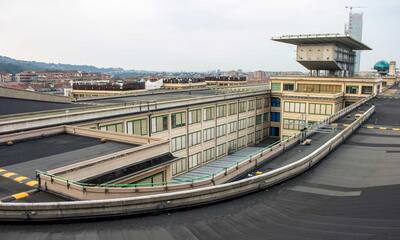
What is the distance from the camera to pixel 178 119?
54375 millimetres

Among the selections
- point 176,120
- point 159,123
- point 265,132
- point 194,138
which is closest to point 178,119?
point 176,120

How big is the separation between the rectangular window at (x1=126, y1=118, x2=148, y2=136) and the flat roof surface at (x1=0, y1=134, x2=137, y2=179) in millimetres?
14754

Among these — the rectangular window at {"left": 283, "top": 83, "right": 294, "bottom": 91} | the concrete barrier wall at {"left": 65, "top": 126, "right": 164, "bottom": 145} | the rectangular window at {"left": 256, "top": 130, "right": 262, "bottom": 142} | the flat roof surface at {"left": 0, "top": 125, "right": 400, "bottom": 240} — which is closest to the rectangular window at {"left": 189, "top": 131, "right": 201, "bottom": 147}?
the rectangular window at {"left": 256, "top": 130, "right": 262, "bottom": 142}

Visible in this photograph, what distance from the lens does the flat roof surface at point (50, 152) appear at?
69.0 ft

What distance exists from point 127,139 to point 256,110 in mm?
54916

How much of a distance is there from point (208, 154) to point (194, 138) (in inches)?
224

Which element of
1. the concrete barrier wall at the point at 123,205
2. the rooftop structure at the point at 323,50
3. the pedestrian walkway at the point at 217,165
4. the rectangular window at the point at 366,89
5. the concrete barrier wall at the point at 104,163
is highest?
the rooftop structure at the point at 323,50

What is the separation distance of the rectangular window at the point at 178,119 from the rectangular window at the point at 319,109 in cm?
3308

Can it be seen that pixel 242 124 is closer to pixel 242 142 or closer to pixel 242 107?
pixel 242 107

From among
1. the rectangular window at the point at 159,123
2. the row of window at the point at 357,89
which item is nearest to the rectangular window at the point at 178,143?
the rectangular window at the point at 159,123

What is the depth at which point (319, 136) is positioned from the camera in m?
34.2

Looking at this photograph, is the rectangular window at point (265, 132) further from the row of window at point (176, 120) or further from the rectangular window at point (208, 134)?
the rectangular window at point (208, 134)

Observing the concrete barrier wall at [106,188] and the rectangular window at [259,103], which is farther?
the rectangular window at [259,103]

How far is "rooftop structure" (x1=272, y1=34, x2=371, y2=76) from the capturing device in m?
73.8
